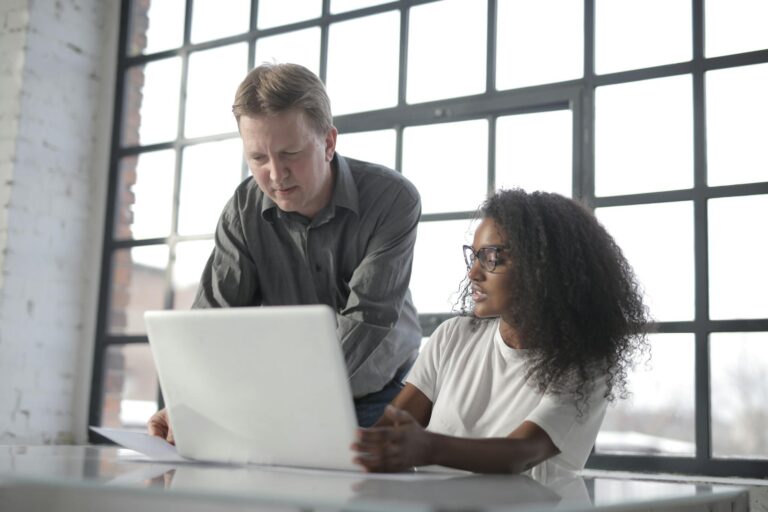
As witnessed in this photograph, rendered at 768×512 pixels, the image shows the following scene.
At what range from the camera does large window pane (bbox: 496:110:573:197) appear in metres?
2.58

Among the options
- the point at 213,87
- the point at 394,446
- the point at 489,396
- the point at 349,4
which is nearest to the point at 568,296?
the point at 489,396

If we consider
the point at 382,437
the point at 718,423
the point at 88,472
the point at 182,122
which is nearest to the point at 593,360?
the point at 382,437

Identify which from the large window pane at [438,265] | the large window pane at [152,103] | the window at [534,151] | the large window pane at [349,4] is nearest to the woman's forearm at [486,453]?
the window at [534,151]

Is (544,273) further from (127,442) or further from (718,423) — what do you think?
(718,423)

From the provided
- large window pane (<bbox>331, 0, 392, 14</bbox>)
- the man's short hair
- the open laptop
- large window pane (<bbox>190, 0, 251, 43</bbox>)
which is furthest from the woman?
large window pane (<bbox>190, 0, 251, 43</bbox>)

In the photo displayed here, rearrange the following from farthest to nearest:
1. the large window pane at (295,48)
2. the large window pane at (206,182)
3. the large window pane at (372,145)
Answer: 1. the large window pane at (206,182)
2. the large window pane at (295,48)
3. the large window pane at (372,145)

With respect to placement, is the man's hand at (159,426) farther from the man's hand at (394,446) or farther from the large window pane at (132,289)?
the large window pane at (132,289)

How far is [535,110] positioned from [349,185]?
0.84m

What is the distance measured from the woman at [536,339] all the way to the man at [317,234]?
0.16 m

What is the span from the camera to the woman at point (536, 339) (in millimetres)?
1461

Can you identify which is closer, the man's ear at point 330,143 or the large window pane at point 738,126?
the man's ear at point 330,143

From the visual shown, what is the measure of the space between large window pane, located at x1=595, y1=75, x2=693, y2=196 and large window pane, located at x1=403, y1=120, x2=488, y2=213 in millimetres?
348

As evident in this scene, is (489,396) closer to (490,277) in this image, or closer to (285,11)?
(490,277)

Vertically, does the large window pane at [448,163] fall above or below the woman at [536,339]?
above
